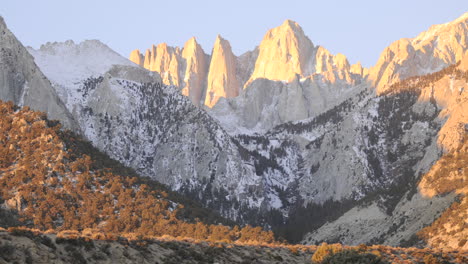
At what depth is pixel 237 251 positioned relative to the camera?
194 feet

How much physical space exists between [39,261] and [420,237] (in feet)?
329

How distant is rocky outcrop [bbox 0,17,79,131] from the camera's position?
172375 millimetres

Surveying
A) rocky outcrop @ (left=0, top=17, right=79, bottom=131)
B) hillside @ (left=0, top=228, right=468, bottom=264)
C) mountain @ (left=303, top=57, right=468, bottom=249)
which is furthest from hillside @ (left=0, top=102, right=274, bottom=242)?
rocky outcrop @ (left=0, top=17, right=79, bottom=131)

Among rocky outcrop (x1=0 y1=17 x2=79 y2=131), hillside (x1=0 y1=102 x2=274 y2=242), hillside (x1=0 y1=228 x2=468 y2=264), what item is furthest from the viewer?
rocky outcrop (x1=0 y1=17 x2=79 y2=131)

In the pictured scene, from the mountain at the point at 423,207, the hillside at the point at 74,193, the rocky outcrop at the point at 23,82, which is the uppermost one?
the rocky outcrop at the point at 23,82

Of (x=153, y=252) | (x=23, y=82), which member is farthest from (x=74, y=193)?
(x=23, y=82)

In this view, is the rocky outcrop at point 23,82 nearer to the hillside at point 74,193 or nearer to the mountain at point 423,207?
the hillside at point 74,193

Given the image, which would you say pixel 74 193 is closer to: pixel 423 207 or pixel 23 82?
pixel 423 207

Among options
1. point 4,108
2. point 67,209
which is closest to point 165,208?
point 67,209

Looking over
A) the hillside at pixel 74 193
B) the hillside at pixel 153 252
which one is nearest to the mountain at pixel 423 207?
the hillside at pixel 74 193

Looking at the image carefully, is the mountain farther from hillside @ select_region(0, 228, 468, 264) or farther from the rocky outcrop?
the rocky outcrop

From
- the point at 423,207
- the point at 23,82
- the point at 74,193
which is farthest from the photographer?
the point at 23,82

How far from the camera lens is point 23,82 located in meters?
179

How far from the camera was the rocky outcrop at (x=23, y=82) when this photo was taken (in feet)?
566
